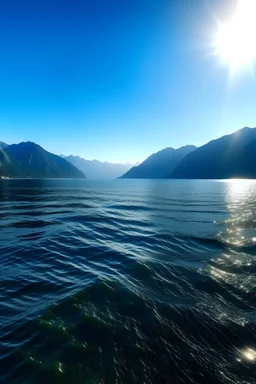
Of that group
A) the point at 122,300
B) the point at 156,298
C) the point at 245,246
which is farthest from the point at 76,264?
the point at 245,246

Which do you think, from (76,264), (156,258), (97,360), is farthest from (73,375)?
(156,258)

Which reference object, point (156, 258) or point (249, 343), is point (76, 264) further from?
point (249, 343)

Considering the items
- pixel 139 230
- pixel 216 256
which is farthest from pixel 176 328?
pixel 139 230

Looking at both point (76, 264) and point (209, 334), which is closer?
point (209, 334)

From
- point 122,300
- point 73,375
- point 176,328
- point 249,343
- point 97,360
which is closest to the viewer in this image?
point 73,375

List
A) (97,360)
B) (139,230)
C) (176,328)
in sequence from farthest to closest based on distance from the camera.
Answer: (139,230) < (176,328) < (97,360)

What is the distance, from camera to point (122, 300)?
10.4m

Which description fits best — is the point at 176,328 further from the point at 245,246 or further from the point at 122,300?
the point at 245,246

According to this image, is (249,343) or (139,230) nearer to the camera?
(249,343)

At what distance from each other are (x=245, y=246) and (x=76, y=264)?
53.2 ft

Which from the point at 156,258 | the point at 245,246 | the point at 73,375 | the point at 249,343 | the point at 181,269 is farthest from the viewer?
the point at 245,246

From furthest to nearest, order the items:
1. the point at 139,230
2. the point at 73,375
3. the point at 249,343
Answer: the point at 139,230
the point at 249,343
the point at 73,375

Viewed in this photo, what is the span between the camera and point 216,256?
1720 cm

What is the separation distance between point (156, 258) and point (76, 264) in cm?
627
